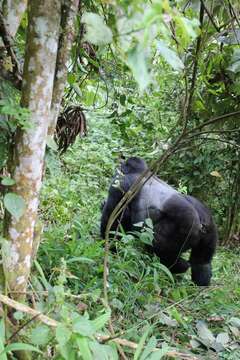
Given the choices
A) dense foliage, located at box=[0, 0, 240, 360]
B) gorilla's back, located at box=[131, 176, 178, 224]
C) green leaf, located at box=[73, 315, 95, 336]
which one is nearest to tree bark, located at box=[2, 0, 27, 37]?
dense foliage, located at box=[0, 0, 240, 360]

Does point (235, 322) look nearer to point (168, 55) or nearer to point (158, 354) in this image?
point (158, 354)

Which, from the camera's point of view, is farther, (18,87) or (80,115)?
(80,115)

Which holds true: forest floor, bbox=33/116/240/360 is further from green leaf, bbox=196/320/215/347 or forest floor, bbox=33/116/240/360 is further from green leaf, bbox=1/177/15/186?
green leaf, bbox=1/177/15/186

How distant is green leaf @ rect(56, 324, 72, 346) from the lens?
1.45 meters

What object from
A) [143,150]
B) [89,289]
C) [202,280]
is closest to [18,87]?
[89,289]

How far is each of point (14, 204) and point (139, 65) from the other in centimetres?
81

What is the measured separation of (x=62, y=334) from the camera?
4.81 ft

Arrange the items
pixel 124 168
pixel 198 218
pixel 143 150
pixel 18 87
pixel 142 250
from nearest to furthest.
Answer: pixel 18 87 < pixel 142 250 < pixel 198 218 < pixel 124 168 < pixel 143 150

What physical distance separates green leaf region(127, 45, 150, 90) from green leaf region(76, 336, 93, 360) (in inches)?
33.1

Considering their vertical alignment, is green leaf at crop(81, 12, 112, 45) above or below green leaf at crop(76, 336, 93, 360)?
above

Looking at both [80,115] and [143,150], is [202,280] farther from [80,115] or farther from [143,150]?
[143,150]

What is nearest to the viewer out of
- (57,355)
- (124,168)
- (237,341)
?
(57,355)

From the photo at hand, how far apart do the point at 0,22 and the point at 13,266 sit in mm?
832

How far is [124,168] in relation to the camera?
4.08 meters
